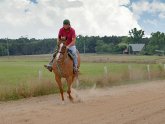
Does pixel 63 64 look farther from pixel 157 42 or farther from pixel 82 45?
pixel 82 45

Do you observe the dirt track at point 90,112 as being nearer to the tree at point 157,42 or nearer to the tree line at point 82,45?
the tree at point 157,42

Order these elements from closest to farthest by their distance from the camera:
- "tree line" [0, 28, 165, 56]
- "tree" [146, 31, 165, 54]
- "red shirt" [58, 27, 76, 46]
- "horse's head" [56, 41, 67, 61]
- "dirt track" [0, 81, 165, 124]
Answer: "dirt track" [0, 81, 165, 124] → "horse's head" [56, 41, 67, 61] → "red shirt" [58, 27, 76, 46] → "tree" [146, 31, 165, 54] → "tree line" [0, 28, 165, 56]

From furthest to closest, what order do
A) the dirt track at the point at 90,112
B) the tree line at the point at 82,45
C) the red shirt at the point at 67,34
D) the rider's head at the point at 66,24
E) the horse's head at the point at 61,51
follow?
the tree line at the point at 82,45 → the red shirt at the point at 67,34 → the rider's head at the point at 66,24 → the horse's head at the point at 61,51 → the dirt track at the point at 90,112

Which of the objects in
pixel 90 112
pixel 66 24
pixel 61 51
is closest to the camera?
pixel 90 112

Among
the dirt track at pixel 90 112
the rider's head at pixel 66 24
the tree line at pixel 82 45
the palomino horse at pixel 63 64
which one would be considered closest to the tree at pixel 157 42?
the tree line at pixel 82 45

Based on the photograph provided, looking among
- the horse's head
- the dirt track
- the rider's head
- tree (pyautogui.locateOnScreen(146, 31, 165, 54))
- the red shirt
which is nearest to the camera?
the dirt track

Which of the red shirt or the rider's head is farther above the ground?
the rider's head

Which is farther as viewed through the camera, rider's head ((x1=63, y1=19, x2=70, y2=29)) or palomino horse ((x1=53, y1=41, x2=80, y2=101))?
rider's head ((x1=63, y1=19, x2=70, y2=29))

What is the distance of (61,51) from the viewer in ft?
44.8

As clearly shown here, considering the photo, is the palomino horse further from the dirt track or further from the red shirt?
the dirt track

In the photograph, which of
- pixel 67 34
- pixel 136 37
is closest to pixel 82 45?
pixel 136 37

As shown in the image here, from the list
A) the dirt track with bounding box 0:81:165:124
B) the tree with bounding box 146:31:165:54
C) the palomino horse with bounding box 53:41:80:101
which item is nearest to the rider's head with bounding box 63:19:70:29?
the palomino horse with bounding box 53:41:80:101

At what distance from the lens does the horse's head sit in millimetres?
13602

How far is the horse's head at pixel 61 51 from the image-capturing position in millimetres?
13602
